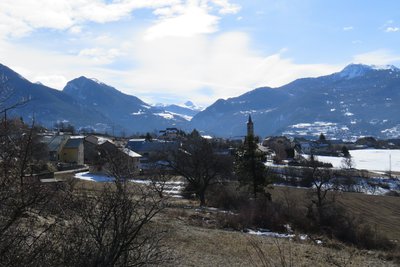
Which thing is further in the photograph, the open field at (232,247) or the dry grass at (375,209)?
the dry grass at (375,209)

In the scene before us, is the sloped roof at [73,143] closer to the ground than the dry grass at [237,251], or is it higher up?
higher up

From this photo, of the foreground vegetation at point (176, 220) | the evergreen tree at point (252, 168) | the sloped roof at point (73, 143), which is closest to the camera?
the foreground vegetation at point (176, 220)

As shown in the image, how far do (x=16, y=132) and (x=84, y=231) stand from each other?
1.65m

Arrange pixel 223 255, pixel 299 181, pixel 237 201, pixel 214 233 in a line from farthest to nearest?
pixel 299 181 < pixel 237 201 < pixel 214 233 < pixel 223 255

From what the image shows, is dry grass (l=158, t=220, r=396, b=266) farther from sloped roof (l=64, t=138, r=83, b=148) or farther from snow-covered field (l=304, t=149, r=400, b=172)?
snow-covered field (l=304, t=149, r=400, b=172)

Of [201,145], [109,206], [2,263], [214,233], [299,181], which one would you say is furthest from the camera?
[299,181]

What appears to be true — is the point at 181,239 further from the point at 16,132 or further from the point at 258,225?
the point at 16,132

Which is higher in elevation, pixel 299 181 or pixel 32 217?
pixel 32 217

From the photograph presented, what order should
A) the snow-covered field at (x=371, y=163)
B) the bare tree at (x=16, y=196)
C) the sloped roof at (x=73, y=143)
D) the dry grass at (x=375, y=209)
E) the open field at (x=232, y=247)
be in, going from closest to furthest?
the bare tree at (x=16, y=196) < the open field at (x=232, y=247) < the dry grass at (x=375, y=209) < the sloped roof at (x=73, y=143) < the snow-covered field at (x=371, y=163)

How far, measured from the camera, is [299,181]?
7875 centimetres

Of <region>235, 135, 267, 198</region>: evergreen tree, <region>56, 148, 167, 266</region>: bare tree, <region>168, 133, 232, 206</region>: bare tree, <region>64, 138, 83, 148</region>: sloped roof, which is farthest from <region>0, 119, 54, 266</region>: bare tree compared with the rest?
<region>64, 138, 83, 148</region>: sloped roof

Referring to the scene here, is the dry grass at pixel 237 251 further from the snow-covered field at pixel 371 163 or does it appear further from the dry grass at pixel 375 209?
the snow-covered field at pixel 371 163

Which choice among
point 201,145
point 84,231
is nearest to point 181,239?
point 84,231

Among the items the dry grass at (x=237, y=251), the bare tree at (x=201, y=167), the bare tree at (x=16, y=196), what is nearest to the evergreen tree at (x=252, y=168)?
the bare tree at (x=201, y=167)
